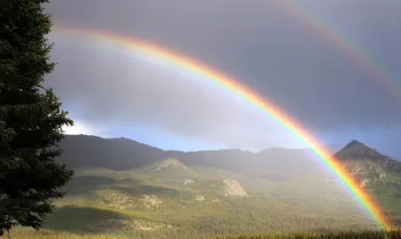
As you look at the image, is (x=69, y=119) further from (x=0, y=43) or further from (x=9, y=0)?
(x=9, y=0)

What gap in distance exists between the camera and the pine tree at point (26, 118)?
21.2 metres

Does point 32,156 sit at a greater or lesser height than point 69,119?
lesser

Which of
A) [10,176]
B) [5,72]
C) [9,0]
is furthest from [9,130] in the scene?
[9,0]

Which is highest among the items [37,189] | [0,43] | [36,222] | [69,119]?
[0,43]

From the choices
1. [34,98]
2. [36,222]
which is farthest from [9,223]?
[34,98]

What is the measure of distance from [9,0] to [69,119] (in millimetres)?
8125

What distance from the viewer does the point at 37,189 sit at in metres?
24.6

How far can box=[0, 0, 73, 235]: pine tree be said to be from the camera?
2122 cm

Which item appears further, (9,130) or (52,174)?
(52,174)

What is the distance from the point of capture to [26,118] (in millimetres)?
21469

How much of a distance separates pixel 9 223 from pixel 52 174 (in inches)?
152

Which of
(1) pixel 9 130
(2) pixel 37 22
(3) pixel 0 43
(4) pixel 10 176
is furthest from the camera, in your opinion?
(2) pixel 37 22

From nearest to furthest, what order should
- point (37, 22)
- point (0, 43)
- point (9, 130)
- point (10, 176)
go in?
point (9, 130) → point (0, 43) → point (10, 176) → point (37, 22)

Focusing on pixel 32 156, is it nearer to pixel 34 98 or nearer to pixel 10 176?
pixel 10 176
